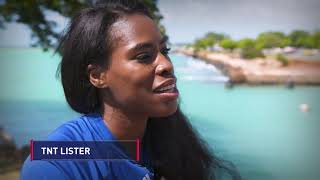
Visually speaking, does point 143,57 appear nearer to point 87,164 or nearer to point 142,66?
point 142,66

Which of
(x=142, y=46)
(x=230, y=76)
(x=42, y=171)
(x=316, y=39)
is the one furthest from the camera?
(x=230, y=76)

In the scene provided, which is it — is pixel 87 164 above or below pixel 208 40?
below

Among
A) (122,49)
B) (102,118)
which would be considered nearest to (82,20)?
(122,49)

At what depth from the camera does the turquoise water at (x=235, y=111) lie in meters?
1.99

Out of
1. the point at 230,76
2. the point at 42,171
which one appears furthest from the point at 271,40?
the point at 42,171

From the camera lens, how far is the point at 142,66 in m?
0.99

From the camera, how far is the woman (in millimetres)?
989

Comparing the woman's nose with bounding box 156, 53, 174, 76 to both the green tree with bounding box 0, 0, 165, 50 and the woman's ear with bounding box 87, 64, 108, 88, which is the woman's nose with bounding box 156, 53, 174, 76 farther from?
the green tree with bounding box 0, 0, 165, 50

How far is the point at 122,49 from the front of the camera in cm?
Answer: 100

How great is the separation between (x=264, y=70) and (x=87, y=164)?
1.25 metres

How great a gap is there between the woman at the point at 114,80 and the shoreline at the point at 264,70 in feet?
3.25

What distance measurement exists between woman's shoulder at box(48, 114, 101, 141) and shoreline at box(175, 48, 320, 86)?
104 cm

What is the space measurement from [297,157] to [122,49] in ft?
4.36

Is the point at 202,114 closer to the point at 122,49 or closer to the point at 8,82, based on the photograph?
the point at 8,82
